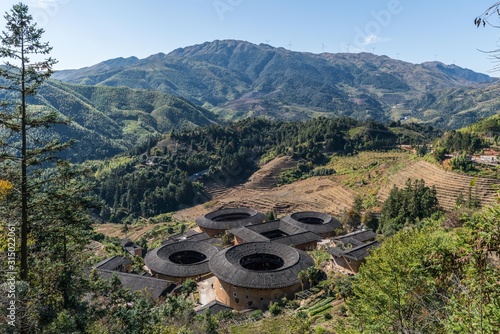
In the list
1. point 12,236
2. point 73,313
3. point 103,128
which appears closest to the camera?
point 12,236

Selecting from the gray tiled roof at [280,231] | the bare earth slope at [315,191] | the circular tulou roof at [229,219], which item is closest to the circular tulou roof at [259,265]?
the gray tiled roof at [280,231]

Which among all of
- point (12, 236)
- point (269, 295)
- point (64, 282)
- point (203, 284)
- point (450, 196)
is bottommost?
point (203, 284)

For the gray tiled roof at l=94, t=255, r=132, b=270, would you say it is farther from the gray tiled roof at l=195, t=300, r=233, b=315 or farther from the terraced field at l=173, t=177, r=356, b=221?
the terraced field at l=173, t=177, r=356, b=221

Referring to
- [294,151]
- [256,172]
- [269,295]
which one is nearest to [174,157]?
[256,172]

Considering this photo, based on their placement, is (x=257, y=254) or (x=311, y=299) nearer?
(x=311, y=299)

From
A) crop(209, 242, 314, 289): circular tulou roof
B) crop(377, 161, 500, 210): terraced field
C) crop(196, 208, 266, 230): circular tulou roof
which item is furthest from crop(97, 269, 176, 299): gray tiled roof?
crop(377, 161, 500, 210): terraced field

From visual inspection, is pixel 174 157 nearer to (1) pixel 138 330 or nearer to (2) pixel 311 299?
(2) pixel 311 299
